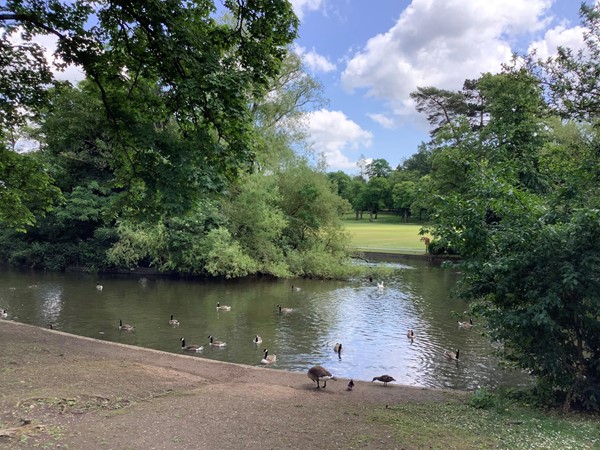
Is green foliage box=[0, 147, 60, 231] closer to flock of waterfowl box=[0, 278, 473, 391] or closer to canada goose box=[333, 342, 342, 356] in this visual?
flock of waterfowl box=[0, 278, 473, 391]

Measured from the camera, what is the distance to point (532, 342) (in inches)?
405

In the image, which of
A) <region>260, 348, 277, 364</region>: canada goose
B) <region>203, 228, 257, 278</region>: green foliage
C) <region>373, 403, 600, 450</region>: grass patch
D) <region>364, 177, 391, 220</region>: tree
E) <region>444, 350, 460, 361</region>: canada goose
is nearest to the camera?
<region>373, 403, 600, 450</region>: grass patch

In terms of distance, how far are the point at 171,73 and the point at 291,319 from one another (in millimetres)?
15563

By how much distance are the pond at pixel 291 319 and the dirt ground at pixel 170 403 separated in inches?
107

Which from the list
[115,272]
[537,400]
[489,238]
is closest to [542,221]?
[489,238]

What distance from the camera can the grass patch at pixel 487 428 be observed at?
7.62 meters

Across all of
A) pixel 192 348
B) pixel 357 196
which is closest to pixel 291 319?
pixel 192 348


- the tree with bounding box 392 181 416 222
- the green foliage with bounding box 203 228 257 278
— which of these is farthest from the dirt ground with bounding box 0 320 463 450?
the tree with bounding box 392 181 416 222

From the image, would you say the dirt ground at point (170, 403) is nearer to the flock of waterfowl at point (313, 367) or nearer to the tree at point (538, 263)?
the flock of waterfowl at point (313, 367)

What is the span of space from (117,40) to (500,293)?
35.7 feet

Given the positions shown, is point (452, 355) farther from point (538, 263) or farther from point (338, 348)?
point (538, 263)

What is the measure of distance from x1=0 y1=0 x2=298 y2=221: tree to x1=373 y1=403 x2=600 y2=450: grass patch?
632 cm

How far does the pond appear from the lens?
1688cm

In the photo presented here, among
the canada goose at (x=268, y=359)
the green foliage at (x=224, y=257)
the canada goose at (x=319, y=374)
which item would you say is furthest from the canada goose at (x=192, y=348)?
the green foliage at (x=224, y=257)
